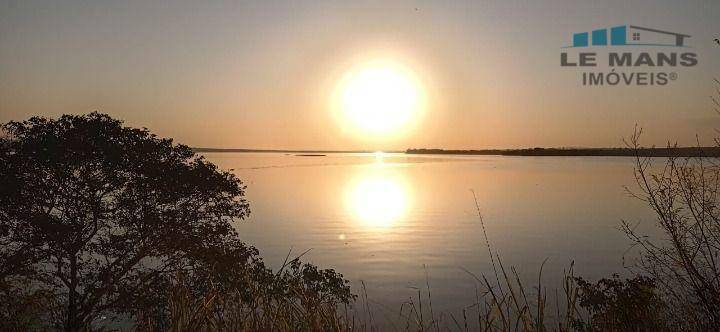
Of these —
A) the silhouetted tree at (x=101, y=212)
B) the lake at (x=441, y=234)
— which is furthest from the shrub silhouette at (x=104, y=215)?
the lake at (x=441, y=234)

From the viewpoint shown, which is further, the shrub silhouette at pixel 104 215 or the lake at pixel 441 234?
the lake at pixel 441 234

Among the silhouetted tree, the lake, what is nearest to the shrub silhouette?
the silhouetted tree

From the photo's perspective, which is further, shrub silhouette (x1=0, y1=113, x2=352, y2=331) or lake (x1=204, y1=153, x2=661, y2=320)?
lake (x1=204, y1=153, x2=661, y2=320)

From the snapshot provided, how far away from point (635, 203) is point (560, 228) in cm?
2904

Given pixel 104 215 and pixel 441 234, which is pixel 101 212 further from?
pixel 441 234

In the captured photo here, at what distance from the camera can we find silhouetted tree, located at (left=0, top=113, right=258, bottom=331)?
70.3 feet

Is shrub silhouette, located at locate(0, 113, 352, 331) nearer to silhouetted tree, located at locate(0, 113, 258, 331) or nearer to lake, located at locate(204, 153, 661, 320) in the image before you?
silhouetted tree, located at locate(0, 113, 258, 331)

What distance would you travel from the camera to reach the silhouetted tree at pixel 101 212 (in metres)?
21.4

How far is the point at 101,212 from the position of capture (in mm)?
22859

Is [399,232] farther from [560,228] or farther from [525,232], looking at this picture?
[560,228]

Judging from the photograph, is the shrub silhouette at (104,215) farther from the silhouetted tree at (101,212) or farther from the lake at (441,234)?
the lake at (441,234)

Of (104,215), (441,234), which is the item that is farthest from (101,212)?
(441,234)

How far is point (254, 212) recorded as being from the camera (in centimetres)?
7400

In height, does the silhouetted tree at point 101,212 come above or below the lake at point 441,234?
above
